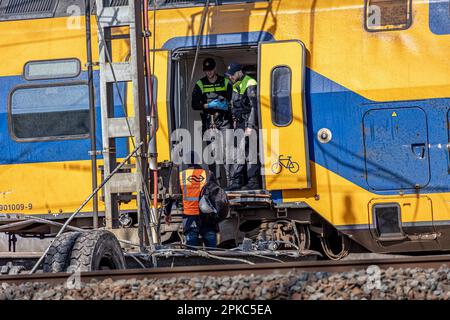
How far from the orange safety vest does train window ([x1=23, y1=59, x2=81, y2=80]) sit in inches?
84.7

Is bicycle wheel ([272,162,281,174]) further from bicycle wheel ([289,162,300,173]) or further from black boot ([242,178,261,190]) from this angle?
black boot ([242,178,261,190])

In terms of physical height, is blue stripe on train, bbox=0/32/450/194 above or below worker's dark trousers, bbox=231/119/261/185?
above

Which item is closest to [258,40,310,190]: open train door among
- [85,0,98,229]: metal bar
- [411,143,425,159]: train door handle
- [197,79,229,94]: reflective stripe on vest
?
[197,79,229,94]: reflective stripe on vest

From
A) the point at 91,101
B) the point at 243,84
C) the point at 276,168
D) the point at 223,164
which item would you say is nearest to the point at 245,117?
the point at 243,84

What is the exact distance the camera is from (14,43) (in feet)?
41.3

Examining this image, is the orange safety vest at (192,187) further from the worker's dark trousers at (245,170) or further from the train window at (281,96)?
the train window at (281,96)

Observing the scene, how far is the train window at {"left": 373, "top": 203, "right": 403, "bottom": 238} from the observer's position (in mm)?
11398

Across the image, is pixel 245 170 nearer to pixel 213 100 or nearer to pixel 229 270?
pixel 213 100

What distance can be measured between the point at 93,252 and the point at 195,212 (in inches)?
122

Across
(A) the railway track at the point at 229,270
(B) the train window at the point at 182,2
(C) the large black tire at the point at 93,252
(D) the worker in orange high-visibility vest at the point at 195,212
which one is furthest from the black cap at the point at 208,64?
(A) the railway track at the point at 229,270

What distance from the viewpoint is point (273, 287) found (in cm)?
739

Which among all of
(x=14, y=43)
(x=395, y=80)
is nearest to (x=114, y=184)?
(x=14, y=43)

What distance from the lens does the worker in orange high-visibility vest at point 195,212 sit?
11.8 metres
